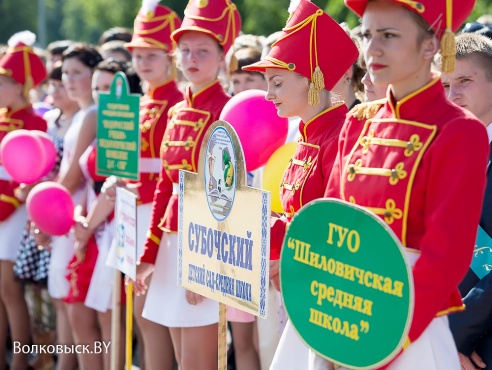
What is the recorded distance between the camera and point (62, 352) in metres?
6.46

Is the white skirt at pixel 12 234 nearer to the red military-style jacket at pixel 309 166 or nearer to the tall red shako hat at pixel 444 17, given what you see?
the red military-style jacket at pixel 309 166

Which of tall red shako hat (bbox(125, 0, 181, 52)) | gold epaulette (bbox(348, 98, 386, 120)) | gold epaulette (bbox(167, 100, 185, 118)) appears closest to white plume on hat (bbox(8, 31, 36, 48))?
tall red shako hat (bbox(125, 0, 181, 52))

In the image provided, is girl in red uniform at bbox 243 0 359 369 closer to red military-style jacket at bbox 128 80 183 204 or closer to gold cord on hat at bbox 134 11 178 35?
red military-style jacket at bbox 128 80 183 204

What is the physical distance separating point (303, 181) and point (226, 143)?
355 millimetres

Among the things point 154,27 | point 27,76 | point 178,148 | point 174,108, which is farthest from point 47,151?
point 178,148

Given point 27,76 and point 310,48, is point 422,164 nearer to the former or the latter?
point 310,48

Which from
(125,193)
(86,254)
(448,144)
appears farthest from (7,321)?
(448,144)

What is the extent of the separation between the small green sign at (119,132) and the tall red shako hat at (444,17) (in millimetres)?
2703

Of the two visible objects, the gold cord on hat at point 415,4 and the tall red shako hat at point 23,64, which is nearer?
the gold cord on hat at point 415,4

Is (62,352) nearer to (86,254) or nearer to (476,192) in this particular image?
(86,254)

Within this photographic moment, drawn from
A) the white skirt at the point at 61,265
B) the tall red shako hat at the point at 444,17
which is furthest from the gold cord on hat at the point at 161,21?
the tall red shako hat at the point at 444,17

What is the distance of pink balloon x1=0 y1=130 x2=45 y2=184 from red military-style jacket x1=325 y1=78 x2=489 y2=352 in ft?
11.7

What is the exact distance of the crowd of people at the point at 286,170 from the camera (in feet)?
8.94

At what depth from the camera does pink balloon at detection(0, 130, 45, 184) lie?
6129mm
